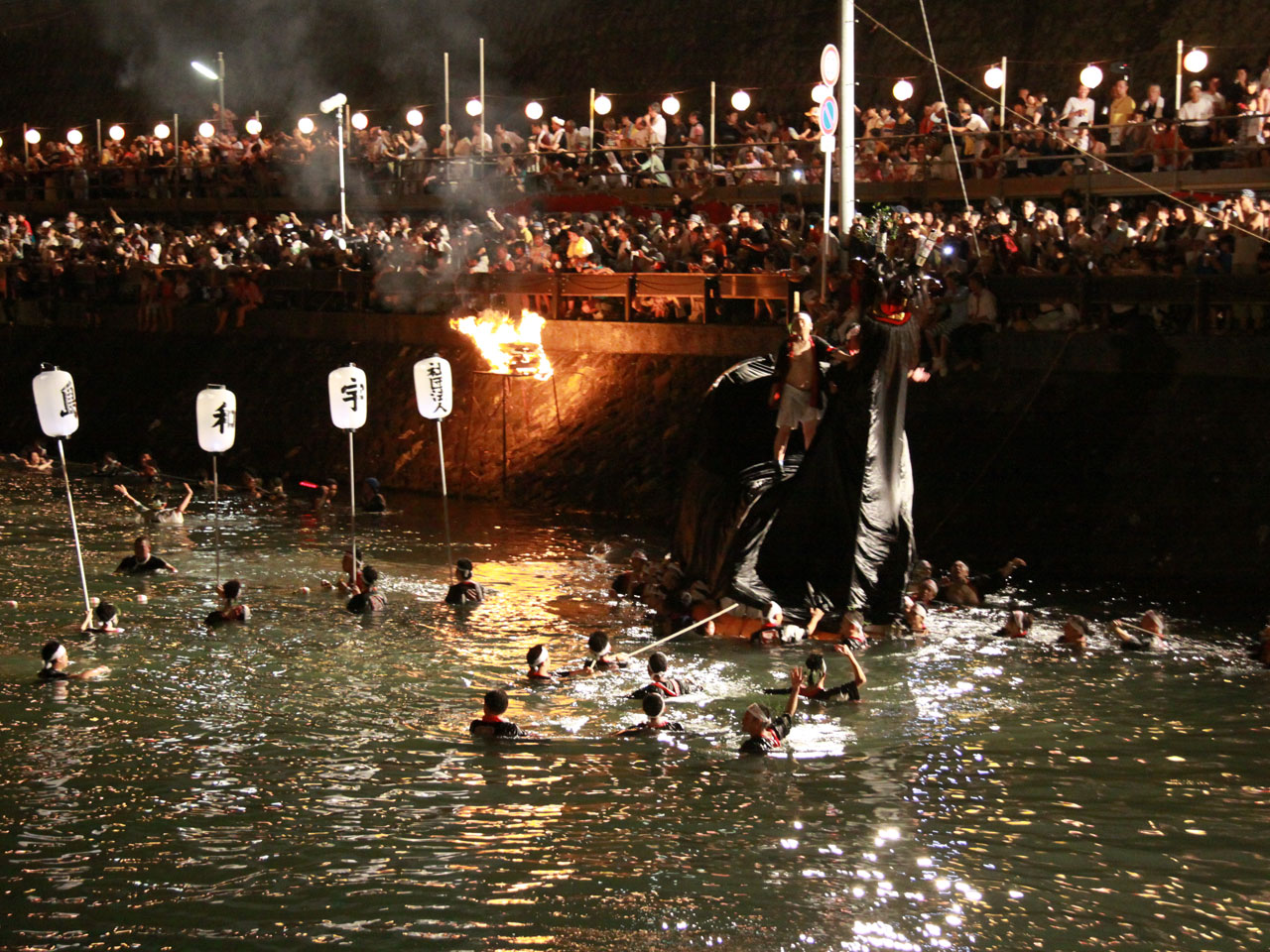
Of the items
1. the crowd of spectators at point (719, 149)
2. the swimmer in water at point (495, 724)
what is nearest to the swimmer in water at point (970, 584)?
the crowd of spectators at point (719, 149)

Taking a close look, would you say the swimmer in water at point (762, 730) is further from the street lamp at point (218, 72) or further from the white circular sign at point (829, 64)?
the street lamp at point (218, 72)

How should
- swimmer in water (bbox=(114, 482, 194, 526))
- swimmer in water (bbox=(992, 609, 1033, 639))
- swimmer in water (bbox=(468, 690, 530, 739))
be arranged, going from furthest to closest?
swimmer in water (bbox=(114, 482, 194, 526))
swimmer in water (bbox=(992, 609, 1033, 639))
swimmer in water (bbox=(468, 690, 530, 739))

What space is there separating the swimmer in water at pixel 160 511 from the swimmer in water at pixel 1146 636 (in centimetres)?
1453

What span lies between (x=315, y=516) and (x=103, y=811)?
43.9 feet

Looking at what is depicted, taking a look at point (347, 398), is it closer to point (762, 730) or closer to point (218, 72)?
point (762, 730)

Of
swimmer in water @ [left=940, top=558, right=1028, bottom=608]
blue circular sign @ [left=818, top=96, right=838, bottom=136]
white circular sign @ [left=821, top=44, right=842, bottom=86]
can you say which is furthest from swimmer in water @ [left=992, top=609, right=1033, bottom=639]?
white circular sign @ [left=821, top=44, right=842, bottom=86]

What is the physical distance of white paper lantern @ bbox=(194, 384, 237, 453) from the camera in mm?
19484

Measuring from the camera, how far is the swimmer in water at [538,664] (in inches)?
576

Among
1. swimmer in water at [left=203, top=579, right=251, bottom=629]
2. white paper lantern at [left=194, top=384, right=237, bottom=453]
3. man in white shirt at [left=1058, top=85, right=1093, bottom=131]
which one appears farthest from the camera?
man in white shirt at [left=1058, top=85, right=1093, bottom=131]

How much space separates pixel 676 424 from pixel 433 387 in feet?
15.3

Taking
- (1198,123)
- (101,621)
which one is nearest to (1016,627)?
(101,621)

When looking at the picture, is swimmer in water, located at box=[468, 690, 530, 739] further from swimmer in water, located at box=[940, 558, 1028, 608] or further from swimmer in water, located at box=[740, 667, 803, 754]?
swimmer in water, located at box=[940, 558, 1028, 608]

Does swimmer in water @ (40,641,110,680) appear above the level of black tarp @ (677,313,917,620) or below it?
below

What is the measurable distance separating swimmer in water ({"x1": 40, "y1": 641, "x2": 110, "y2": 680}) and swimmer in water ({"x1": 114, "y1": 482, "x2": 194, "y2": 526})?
8.64 metres
